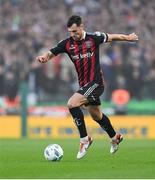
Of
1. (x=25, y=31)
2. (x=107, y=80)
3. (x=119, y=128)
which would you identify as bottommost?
(x=119, y=128)

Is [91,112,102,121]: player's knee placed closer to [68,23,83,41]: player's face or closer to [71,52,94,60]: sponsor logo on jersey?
[71,52,94,60]: sponsor logo on jersey

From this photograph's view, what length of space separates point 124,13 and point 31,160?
14568mm

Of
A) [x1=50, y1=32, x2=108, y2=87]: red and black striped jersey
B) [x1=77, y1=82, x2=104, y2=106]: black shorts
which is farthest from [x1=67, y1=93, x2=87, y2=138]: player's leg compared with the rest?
[x1=50, y1=32, x2=108, y2=87]: red and black striped jersey

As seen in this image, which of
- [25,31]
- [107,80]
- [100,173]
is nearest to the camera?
[100,173]

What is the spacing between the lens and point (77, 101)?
1166 centimetres

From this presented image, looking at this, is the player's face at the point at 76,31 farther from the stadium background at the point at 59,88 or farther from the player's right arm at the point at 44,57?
the stadium background at the point at 59,88

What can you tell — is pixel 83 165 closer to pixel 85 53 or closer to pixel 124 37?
pixel 85 53

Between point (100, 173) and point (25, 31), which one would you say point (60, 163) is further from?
point (25, 31)

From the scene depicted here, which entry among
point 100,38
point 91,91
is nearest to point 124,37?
point 100,38

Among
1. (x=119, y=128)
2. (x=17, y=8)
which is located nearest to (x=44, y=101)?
(x=119, y=128)

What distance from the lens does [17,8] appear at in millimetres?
25609

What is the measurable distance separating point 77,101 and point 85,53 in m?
0.84

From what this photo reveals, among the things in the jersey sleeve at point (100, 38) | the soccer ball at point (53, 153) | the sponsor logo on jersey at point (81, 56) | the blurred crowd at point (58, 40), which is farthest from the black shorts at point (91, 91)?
the blurred crowd at point (58, 40)

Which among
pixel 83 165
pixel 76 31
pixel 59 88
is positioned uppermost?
pixel 76 31
